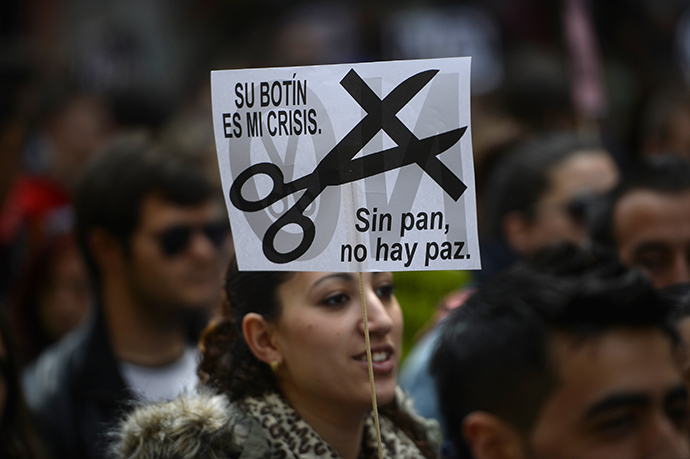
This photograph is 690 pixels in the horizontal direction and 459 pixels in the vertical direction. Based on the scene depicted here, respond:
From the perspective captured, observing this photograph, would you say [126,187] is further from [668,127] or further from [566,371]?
[668,127]

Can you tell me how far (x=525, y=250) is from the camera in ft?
14.6

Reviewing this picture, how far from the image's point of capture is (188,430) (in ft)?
6.73

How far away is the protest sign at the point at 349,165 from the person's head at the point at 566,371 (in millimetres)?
497

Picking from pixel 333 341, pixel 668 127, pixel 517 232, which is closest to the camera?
pixel 333 341

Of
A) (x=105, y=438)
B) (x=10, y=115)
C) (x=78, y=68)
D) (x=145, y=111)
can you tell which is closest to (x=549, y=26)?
(x=78, y=68)

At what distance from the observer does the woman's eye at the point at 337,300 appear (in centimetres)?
219

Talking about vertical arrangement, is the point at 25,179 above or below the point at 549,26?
below

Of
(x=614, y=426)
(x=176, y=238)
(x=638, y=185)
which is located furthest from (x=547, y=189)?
(x=614, y=426)

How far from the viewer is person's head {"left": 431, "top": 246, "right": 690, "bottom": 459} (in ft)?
7.25

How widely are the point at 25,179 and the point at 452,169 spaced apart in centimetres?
494

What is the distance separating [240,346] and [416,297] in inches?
76.0

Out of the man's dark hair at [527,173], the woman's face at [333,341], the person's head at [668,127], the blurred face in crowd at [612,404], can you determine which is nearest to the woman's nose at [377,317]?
the woman's face at [333,341]

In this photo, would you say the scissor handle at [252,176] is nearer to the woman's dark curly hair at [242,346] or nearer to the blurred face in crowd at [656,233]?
the woman's dark curly hair at [242,346]

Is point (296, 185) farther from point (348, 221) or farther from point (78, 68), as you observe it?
point (78, 68)
